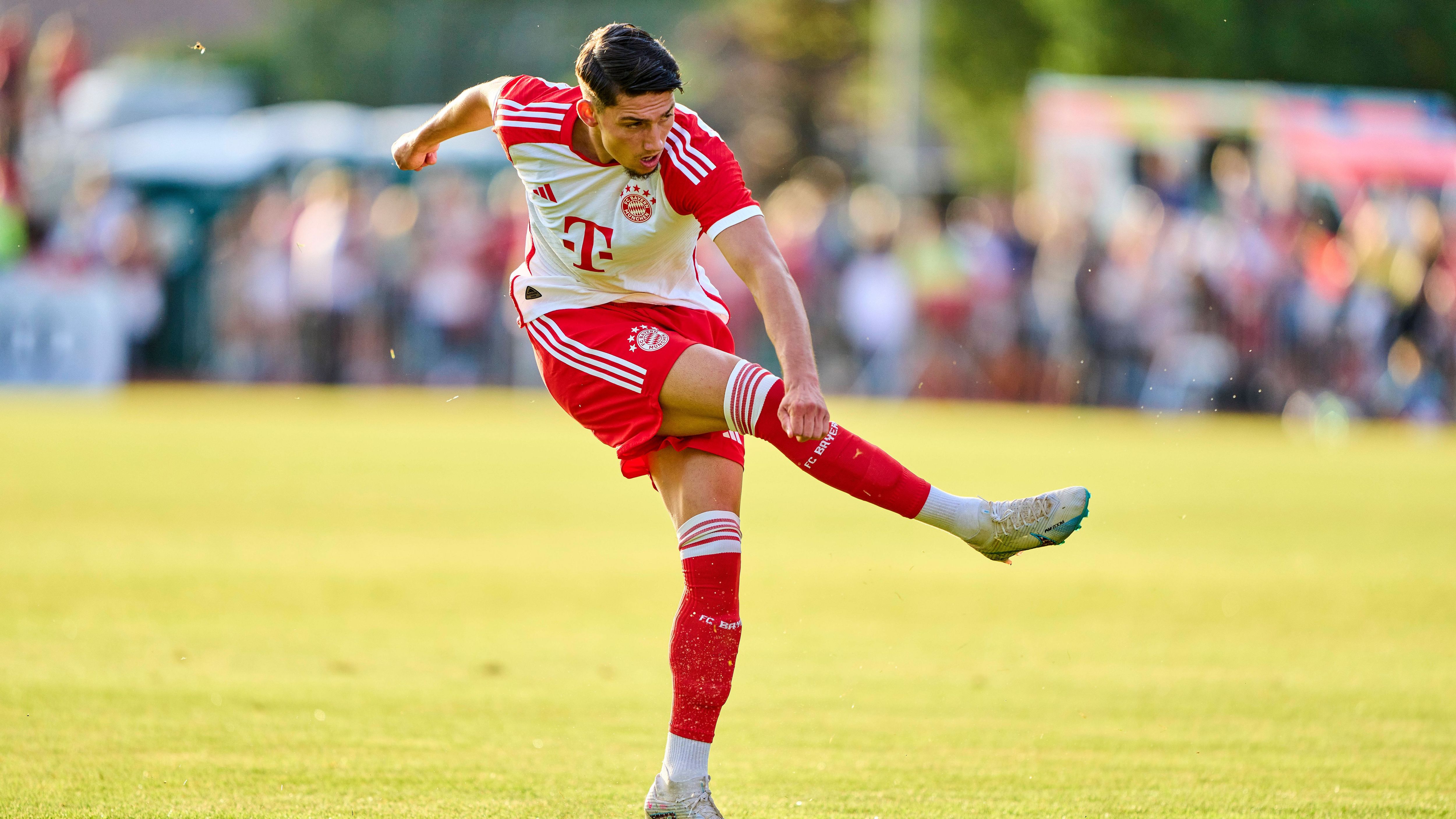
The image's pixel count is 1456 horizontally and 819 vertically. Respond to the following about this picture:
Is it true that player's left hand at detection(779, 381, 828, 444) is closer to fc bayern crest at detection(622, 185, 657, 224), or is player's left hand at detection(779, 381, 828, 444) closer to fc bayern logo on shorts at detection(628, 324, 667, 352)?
fc bayern logo on shorts at detection(628, 324, 667, 352)

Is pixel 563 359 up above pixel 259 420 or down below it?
above

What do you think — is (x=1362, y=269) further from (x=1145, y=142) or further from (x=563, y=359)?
(x=563, y=359)

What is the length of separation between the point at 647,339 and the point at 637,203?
401 mm

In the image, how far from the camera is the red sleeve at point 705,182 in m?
4.70

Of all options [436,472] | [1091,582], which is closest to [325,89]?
[436,472]

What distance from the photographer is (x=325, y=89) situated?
6162cm

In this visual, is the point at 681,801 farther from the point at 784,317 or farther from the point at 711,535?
the point at 784,317

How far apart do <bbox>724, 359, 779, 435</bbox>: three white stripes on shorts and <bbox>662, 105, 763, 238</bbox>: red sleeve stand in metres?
0.40

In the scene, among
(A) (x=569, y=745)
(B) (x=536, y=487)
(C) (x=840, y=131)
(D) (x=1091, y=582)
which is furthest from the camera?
(C) (x=840, y=131)

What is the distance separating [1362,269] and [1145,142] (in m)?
3.44

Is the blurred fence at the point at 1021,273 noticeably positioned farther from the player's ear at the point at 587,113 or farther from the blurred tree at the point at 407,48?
the blurred tree at the point at 407,48

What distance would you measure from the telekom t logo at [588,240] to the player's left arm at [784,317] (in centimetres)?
39

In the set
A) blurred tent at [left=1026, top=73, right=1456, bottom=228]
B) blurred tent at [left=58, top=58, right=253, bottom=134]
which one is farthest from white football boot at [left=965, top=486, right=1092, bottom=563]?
blurred tent at [left=58, top=58, right=253, bottom=134]

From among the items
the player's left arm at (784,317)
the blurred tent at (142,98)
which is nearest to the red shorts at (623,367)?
the player's left arm at (784,317)
